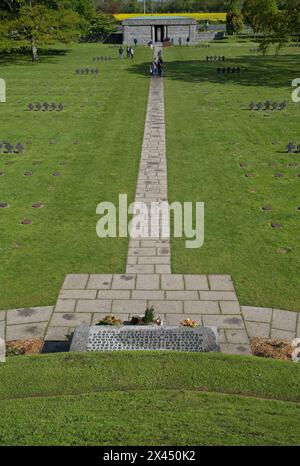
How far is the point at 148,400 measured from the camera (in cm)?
541

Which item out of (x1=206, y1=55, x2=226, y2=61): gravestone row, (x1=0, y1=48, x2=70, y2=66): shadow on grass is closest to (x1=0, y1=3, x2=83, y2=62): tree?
(x1=0, y1=48, x2=70, y2=66): shadow on grass

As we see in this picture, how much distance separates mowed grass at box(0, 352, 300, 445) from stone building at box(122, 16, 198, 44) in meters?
64.8

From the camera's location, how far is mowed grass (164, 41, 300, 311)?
30.7 feet

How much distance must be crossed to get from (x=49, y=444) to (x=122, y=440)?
2.38ft

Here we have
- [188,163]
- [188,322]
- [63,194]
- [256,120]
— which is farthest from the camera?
[256,120]

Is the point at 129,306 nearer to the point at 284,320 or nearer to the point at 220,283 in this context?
the point at 220,283

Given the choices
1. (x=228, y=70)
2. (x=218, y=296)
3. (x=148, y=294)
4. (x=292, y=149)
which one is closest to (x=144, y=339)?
(x=148, y=294)

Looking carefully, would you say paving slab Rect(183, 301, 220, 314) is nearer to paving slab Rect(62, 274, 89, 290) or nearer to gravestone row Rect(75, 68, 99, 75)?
paving slab Rect(62, 274, 89, 290)

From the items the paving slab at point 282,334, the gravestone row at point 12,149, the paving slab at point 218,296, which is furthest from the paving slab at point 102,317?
the gravestone row at point 12,149

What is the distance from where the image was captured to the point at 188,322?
7.24 metres

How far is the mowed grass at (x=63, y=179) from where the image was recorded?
9.51 meters

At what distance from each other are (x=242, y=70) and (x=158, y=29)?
32.3 m

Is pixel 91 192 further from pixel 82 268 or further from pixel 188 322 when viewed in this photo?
pixel 188 322
